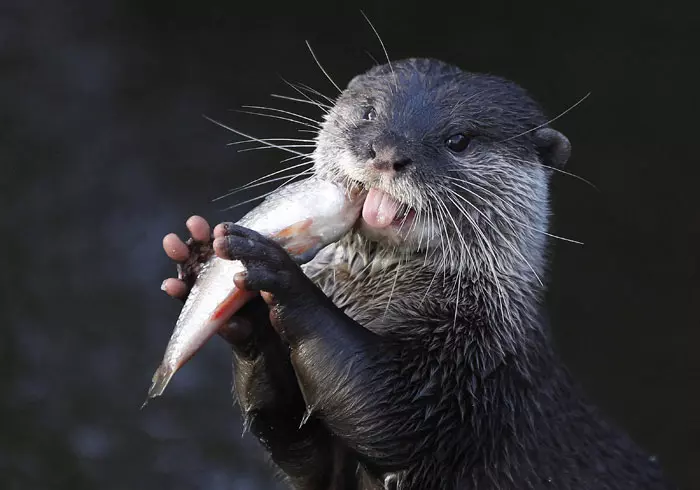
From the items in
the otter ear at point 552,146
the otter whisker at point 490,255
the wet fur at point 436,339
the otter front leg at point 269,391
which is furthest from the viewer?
the otter ear at point 552,146

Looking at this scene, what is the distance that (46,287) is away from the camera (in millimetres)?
4520

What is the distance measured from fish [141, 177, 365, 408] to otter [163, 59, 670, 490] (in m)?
0.05

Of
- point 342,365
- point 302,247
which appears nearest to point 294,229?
point 302,247

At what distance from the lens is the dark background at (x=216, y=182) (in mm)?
4457

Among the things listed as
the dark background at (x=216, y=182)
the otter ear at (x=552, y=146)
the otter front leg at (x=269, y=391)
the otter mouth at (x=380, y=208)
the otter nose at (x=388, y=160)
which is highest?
the otter nose at (x=388, y=160)

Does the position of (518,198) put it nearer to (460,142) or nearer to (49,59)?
(460,142)

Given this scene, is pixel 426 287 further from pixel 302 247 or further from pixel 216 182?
pixel 216 182

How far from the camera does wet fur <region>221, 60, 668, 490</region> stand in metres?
2.40

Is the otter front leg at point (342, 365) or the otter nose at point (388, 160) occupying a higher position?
the otter nose at point (388, 160)

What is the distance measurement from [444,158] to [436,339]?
0.38 m

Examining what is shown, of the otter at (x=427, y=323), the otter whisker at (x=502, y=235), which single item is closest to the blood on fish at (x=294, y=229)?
the otter at (x=427, y=323)

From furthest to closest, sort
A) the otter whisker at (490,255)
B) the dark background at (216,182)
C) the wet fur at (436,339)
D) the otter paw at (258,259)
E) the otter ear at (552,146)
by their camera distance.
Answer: the dark background at (216,182) < the otter ear at (552,146) < the otter whisker at (490,255) < the wet fur at (436,339) < the otter paw at (258,259)

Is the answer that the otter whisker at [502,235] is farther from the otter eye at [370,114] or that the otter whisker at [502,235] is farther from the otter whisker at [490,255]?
the otter eye at [370,114]

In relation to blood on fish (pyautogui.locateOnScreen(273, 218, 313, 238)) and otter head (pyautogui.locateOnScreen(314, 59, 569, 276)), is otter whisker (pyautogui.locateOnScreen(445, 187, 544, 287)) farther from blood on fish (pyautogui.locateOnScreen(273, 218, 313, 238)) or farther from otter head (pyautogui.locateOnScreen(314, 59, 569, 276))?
blood on fish (pyautogui.locateOnScreen(273, 218, 313, 238))
